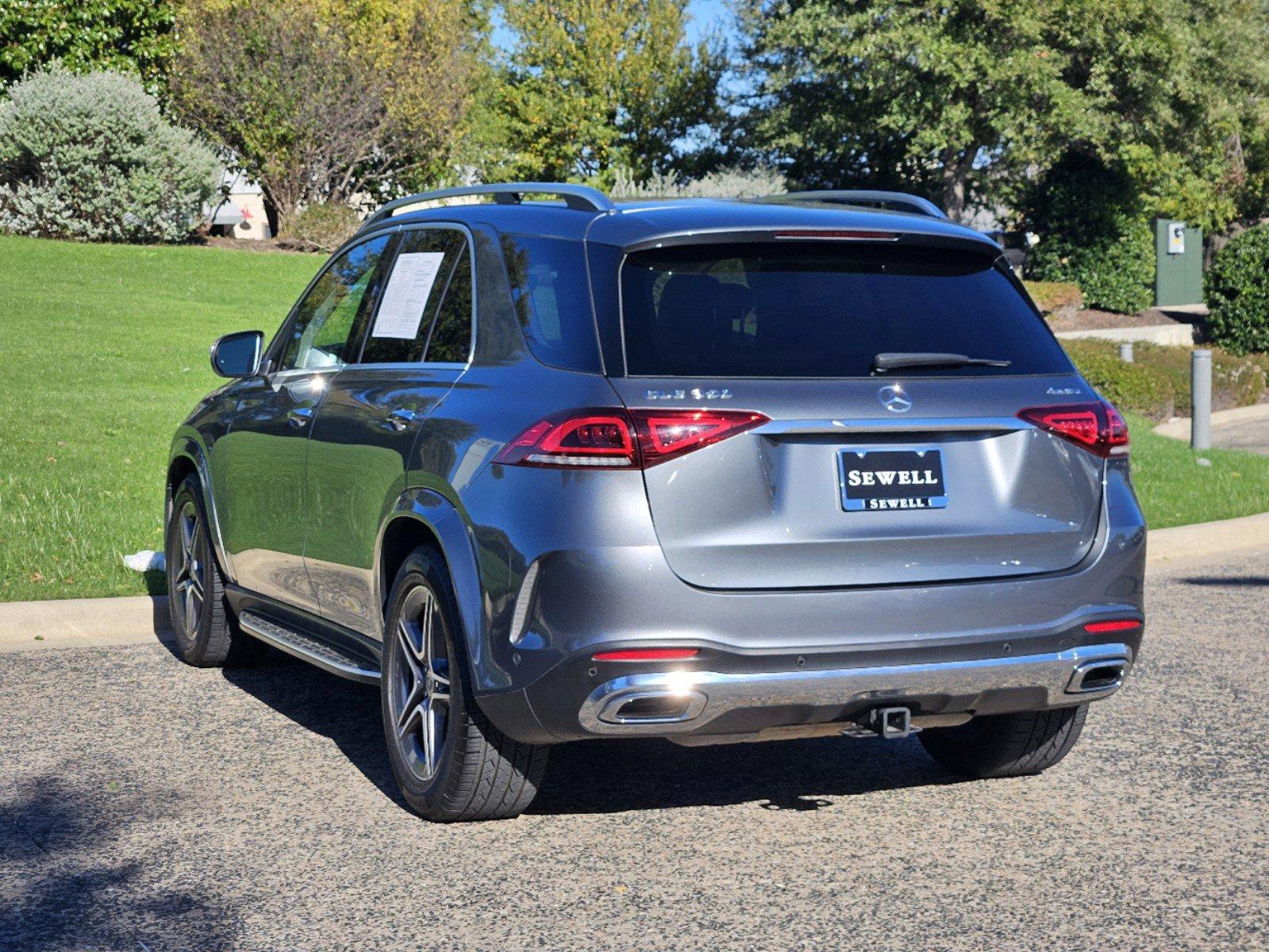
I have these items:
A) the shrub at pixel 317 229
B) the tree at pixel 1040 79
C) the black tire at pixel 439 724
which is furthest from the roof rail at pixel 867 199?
the tree at pixel 1040 79

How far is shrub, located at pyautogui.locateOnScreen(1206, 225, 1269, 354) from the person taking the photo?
1133 inches

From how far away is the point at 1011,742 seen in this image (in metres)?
5.75

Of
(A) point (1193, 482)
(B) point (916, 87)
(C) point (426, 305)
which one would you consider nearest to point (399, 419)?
(C) point (426, 305)

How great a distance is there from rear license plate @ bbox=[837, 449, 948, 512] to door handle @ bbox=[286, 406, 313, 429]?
234cm

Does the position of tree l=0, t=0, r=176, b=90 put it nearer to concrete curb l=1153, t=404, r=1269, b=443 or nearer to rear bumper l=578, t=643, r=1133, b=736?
Answer: concrete curb l=1153, t=404, r=1269, b=443

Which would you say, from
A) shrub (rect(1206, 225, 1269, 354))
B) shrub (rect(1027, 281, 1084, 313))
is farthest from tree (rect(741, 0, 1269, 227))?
shrub (rect(1206, 225, 1269, 354))

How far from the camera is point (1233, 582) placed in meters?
9.98

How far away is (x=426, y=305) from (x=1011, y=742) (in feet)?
7.93

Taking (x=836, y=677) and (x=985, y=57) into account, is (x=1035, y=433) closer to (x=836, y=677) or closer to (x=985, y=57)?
(x=836, y=677)

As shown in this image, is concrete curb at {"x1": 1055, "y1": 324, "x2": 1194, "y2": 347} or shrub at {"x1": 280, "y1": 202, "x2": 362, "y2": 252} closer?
concrete curb at {"x1": 1055, "y1": 324, "x2": 1194, "y2": 347}

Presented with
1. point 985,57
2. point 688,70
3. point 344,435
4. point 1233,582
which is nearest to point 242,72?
point 985,57

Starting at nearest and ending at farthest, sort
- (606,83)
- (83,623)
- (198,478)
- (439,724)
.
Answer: (439,724) → (198,478) → (83,623) → (606,83)

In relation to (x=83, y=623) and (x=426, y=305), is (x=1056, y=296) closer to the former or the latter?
(x=83, y=623)

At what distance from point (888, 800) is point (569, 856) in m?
1.21
